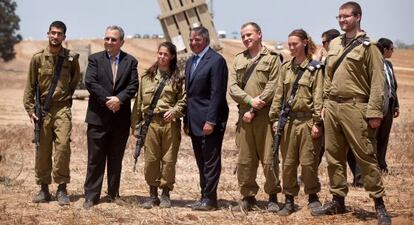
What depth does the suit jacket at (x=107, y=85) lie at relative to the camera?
7.46 metres

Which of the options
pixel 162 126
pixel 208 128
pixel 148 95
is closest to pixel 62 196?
pixel 162 126

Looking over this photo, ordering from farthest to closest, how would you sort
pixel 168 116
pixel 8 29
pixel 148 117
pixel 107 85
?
pixel 8 29, pixel 107 85, pixel 148 117, pixel 168 116

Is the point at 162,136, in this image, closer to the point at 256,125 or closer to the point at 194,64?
the point at 194,64

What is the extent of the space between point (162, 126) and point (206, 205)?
103 centimetres

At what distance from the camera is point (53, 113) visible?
762 centimetres

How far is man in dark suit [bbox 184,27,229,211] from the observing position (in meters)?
7.12

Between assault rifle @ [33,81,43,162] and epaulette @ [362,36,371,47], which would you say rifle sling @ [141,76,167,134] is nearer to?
assault rifle @ [33,81,43,162]

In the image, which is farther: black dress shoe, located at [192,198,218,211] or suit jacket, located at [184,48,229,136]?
black dress shoe, located at [192,198,218,211]

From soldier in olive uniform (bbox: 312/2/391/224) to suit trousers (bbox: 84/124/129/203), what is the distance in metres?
2.63

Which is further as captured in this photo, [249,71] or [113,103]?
[113,103]

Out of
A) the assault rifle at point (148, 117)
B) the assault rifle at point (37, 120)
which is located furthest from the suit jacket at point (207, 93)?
the assault rifle at point (37, 120)

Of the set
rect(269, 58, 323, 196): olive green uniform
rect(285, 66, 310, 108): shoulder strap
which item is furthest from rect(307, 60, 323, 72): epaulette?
rect(285, 66, 310, 108): shoulder strap

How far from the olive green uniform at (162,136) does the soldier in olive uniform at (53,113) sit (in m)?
0.99

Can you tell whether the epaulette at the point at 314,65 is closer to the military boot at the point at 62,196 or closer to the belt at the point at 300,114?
the belt at the point at 300,114
